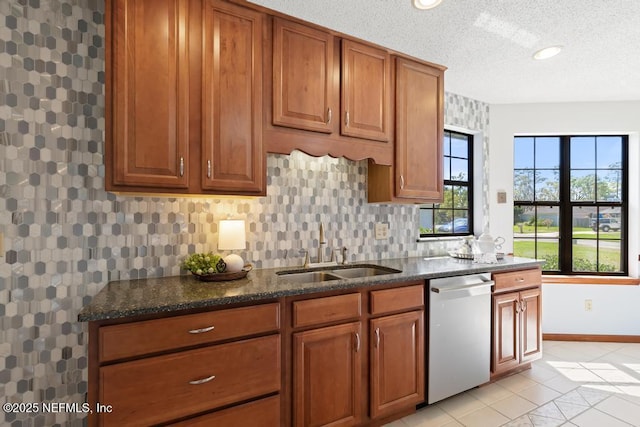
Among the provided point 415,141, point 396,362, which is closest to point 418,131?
point 415,141

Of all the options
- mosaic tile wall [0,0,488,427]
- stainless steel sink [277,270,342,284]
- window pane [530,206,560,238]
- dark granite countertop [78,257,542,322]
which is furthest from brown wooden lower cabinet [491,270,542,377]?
mosaic tile wall [0,0,488,427]

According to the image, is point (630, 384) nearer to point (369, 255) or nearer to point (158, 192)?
point (369, 255)

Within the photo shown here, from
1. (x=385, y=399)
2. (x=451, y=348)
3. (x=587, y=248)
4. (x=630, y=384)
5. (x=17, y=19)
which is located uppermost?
(x=17, y=19)

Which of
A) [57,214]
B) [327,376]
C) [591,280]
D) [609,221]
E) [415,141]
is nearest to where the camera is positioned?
[57,214]

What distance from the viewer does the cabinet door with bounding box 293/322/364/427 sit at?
1.77m

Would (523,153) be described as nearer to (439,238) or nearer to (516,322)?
(439,238)

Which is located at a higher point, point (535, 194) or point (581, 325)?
point (535, 194)

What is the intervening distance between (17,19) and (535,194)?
4385 mm

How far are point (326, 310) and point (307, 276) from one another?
512 millimetres

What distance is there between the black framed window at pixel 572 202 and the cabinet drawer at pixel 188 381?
318 cm

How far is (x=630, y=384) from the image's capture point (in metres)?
2.57

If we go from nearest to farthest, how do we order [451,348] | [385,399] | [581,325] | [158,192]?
1. [158,192]
2. [385,399]
3. [451,348]
4. [581,325]

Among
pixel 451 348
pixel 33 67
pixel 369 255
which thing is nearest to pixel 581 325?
pixel 451 348

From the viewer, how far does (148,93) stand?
1.68 meters
